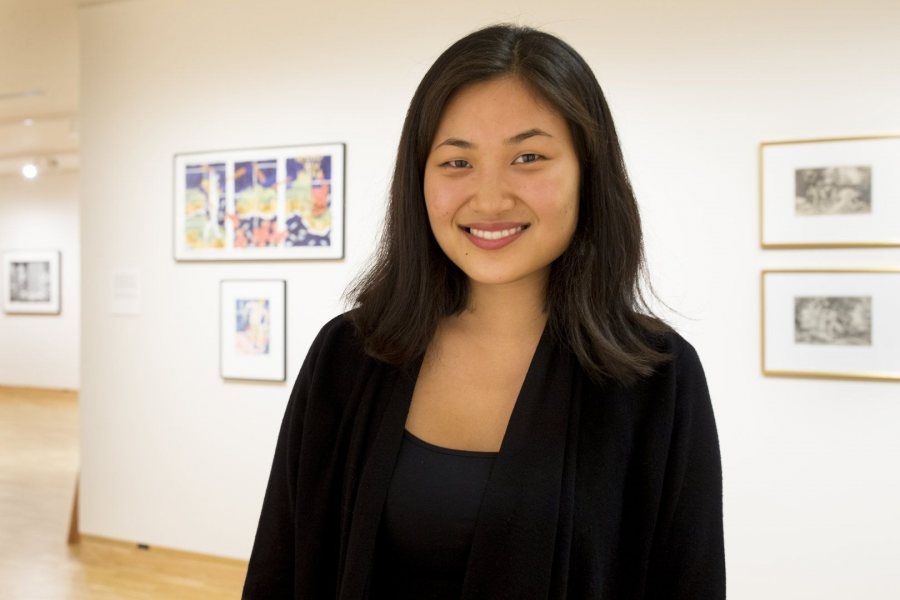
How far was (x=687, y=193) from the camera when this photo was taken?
3605 mm

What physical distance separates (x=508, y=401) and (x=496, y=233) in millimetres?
313

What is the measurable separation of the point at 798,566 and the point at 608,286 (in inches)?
108

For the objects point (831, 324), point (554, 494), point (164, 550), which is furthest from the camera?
point (164, 550)

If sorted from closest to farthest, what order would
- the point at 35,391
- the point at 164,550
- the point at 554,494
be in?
the point at 554,494 → the point at 164,550 → the point at 35,391

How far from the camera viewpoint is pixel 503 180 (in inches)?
48.7

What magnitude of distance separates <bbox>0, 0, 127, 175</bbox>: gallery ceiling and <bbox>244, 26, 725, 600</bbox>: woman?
457 cm

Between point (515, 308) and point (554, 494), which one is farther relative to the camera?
point (515, 308)

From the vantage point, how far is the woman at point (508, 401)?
121 centimetres

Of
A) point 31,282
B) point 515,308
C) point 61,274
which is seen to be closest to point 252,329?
point 515,308

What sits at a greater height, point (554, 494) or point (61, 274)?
point (61, 274)

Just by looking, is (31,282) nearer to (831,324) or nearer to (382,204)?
(382,204)

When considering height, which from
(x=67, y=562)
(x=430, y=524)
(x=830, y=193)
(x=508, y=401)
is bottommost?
(x=67, y=562)

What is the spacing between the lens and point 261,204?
4.49 m

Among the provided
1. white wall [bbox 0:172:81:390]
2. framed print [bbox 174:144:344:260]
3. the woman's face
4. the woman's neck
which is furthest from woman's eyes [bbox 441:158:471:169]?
white wall [bbox 0:172:81:390]
